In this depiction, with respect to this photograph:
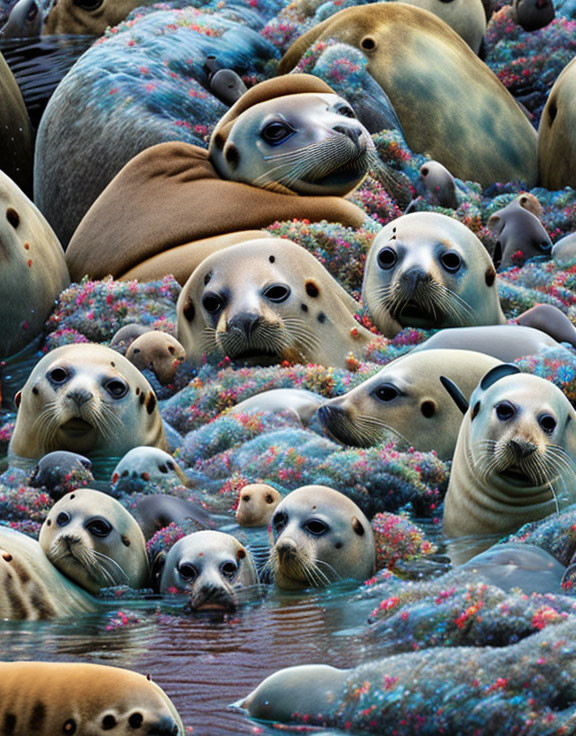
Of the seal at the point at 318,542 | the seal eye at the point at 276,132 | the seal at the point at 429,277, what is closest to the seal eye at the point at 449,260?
the seal at the point at 429,277

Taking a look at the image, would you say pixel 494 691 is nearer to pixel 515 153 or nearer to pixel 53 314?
pixel 53 314

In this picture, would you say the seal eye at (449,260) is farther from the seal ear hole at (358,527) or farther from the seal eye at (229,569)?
the seal eye at (229,569)

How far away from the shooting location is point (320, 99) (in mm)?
14258

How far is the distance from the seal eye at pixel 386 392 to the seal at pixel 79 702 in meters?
4.87

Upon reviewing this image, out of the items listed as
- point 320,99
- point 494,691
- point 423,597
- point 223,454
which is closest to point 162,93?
point 320,99

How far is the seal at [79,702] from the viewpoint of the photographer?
14.8 ft

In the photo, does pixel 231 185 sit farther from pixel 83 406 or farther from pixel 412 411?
pixel 412 411

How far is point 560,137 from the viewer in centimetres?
1769

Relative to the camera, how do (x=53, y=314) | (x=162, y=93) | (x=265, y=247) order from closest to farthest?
1. (x=265, y=247)
2. (x=53, y=314)
3. (x=162, y=93)

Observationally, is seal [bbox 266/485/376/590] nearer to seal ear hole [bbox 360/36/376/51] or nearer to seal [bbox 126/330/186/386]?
seal [bbox 126/330/186/386]

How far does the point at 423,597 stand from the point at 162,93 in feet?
37.3

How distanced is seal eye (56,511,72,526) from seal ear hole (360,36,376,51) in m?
10.4

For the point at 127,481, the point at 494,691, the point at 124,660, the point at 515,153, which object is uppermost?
the point at 494,691

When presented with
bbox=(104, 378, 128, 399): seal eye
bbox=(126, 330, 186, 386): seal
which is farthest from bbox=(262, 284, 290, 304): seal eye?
bbox=(104, 378, 128, 399): seal eye
